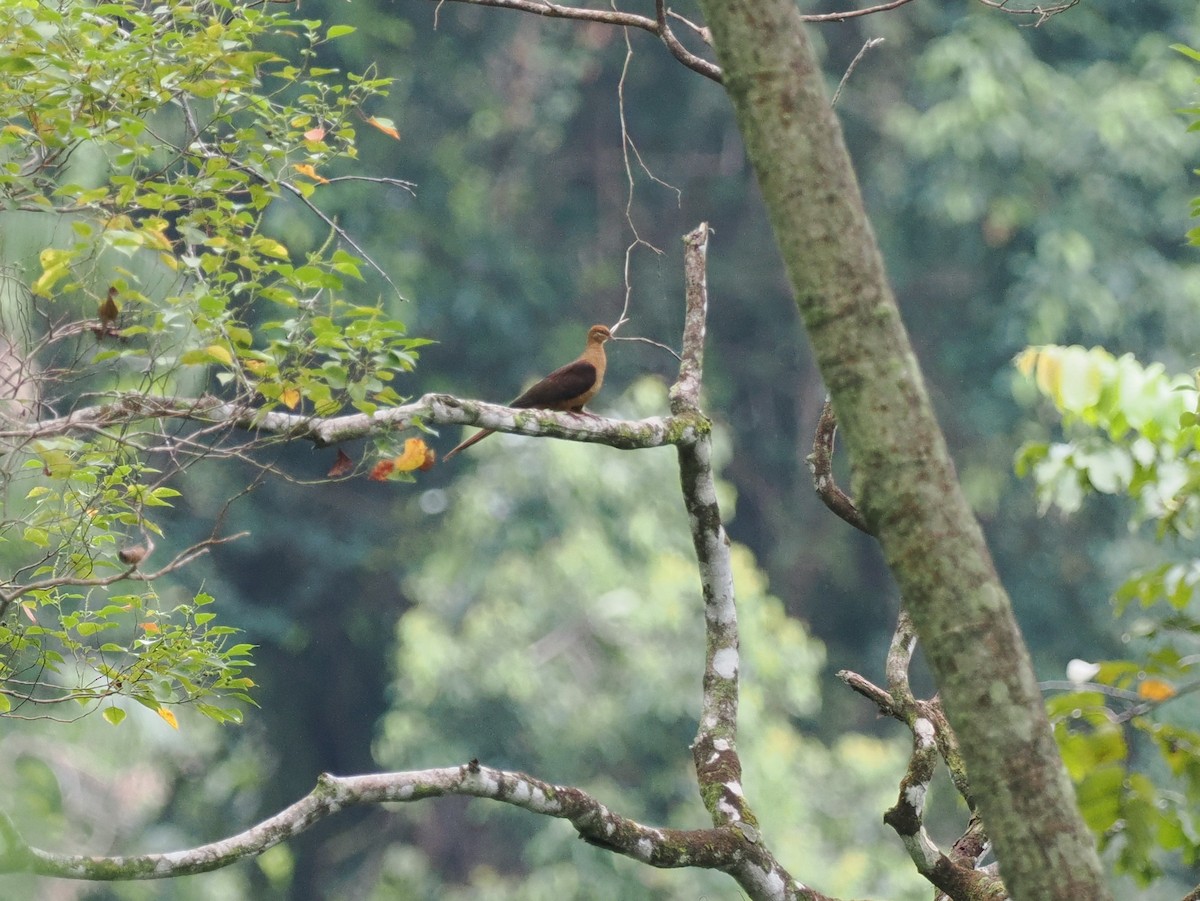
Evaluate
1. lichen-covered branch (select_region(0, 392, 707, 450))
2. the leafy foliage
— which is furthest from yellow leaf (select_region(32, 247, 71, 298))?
lichen-covered branch (select_region(0, 392, 707, 450))

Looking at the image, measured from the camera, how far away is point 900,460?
6.58ft

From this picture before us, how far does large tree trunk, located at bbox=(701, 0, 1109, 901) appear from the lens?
6.32 feet

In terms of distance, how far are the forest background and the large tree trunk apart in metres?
9.76

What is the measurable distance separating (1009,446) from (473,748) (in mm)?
7221

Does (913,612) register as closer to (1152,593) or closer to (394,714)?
(1152,593)

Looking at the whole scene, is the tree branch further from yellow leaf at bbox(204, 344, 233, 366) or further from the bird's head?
the bird's head

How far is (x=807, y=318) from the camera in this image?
207cm

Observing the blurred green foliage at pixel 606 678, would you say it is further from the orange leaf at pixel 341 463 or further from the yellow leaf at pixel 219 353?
the yellow leaf at pixel 219 353

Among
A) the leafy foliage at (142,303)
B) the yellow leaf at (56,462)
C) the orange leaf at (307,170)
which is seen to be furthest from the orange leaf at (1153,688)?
the orange leaf at (307,170)

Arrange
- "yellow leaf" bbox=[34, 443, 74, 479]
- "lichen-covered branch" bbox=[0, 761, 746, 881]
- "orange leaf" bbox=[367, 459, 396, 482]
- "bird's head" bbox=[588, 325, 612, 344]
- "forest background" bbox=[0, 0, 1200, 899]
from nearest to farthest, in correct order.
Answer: "lichen-covered branch" bbox=[0, 761, 746, 881], "yellow leaf" bbox=[34, 443, 74, 479], "orange leaf" bbox=[367, 459, 396, 482], "bird's head" bbox=[588, 325, 612, 344], "forest background" bbox=[0, 0, 1200, 899]

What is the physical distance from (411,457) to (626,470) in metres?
9.72

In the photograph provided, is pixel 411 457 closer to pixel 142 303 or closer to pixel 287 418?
pixel 287 418

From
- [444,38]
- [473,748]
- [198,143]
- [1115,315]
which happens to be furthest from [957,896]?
[444,38]

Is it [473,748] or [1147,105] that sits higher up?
[1147,105]
